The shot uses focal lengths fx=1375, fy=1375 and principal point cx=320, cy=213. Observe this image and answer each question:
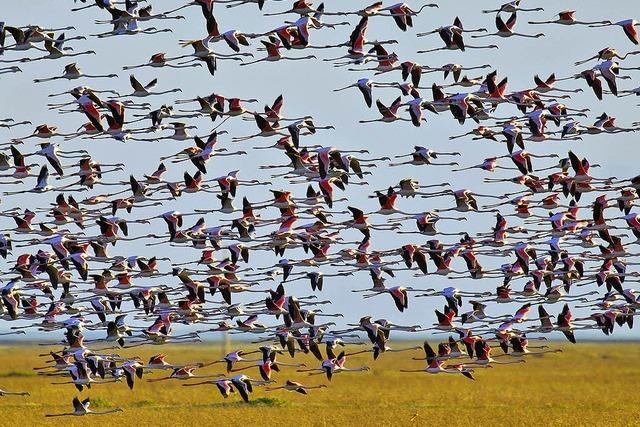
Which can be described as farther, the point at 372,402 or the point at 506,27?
the point at 372,402

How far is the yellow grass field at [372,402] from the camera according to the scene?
46.5m

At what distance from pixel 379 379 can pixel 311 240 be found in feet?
149

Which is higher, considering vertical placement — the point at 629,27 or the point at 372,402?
the point at 629,27

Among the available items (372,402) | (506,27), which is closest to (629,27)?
(506,27)

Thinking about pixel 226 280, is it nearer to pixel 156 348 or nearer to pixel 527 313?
pixel 527 313

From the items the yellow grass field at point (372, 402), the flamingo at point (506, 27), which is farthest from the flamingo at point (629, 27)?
the yellow grass field at point (372, 402)

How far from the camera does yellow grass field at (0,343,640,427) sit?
46531 millimetres

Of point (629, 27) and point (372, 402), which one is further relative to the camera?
point (372, 402)

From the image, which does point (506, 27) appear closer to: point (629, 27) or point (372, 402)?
point (629, 27)

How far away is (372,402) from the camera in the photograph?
58.4 meters

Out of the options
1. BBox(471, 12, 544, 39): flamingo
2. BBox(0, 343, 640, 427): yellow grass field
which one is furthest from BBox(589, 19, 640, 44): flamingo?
BBox(0, 343, 640, 427): yellow grass field

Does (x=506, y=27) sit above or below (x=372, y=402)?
above

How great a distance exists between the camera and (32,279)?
35906 millimetres

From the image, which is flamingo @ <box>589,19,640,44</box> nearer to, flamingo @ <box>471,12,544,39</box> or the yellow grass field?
flamingo @ <box>471,12,544,39</box>
